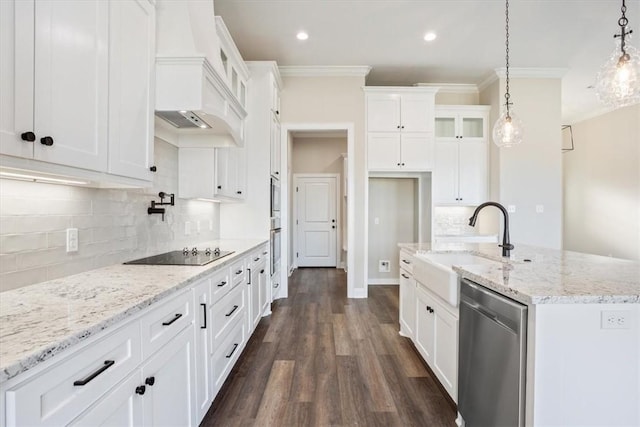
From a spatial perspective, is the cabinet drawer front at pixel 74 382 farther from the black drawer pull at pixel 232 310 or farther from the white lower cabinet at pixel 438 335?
the white lower cabinet at pixel 438 335

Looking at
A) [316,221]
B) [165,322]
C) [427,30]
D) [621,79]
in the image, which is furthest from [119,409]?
[316,221]

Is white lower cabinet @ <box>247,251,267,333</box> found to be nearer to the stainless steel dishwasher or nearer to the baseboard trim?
the stainless steel dishwasher

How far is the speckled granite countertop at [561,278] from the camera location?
43.6 inches

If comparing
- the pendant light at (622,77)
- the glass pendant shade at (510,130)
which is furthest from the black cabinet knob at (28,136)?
the glass pendant shade at (510,130)

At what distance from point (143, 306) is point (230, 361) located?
4.08 feet

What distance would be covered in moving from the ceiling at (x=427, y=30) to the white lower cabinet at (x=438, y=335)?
106 inches

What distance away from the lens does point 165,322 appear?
48.8 inches

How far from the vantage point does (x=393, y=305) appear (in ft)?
13.0

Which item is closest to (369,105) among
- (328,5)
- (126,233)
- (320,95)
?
(320,95)

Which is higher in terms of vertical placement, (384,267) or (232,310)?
(232,310)

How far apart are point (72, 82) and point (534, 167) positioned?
5055mm

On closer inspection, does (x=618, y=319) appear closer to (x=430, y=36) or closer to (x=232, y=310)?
(x=232, y=310)

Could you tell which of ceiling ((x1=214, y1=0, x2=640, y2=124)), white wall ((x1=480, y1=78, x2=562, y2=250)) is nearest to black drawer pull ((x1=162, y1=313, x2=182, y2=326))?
ceiling ((x1=214, y1=0, x2=640, y2=124))

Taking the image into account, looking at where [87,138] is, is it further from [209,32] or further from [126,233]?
[209,32]
